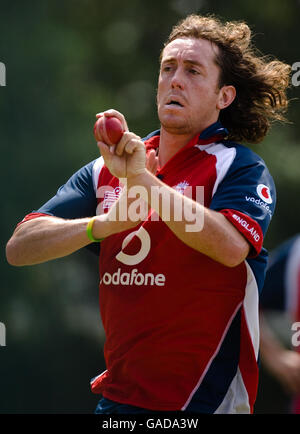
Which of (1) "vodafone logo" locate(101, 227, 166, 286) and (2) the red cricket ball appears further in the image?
(1) "vodafone logo" locate(101, 227, 166, 286)

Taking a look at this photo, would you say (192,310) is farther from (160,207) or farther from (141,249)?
(160,207)

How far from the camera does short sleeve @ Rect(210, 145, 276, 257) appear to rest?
2.51m

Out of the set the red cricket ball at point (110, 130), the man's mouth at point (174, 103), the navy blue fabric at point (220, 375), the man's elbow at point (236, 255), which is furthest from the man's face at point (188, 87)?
the navy blue fabric at point (220, 375)

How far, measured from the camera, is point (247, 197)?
2594 millimetres

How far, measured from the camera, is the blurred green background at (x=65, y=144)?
6.32 m

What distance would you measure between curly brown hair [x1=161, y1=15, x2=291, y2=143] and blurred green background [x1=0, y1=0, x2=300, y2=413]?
299cm

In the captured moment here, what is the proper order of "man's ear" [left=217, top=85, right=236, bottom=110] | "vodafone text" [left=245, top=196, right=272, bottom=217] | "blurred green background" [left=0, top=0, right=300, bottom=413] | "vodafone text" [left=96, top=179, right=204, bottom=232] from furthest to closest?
"blurred green background" [left=0, top=0, right=300, bottom=413] < "man's ear" [left=217, top=85, right=236, bottom=110] < "vodafone text" [left=245, top=196, right=272, bottom=217] < "vodafone text" [left=96, top=179, right=204, bottom=232]

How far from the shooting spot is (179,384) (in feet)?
8.63

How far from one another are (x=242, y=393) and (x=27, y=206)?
157 inches

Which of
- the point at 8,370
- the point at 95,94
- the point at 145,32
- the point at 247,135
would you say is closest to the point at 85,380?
the point at 8,370

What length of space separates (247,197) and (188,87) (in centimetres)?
61

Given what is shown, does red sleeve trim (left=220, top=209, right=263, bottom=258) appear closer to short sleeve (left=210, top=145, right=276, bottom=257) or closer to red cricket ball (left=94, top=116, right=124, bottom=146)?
short sleeve (left=210, top=145, right=276, bottom=257)

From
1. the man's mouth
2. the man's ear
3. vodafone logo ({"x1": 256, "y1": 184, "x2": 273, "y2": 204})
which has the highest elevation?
the man's ear

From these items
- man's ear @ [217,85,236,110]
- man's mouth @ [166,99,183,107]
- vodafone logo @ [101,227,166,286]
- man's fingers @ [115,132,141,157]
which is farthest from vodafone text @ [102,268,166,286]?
man's ear @ [217,85,236,110]
